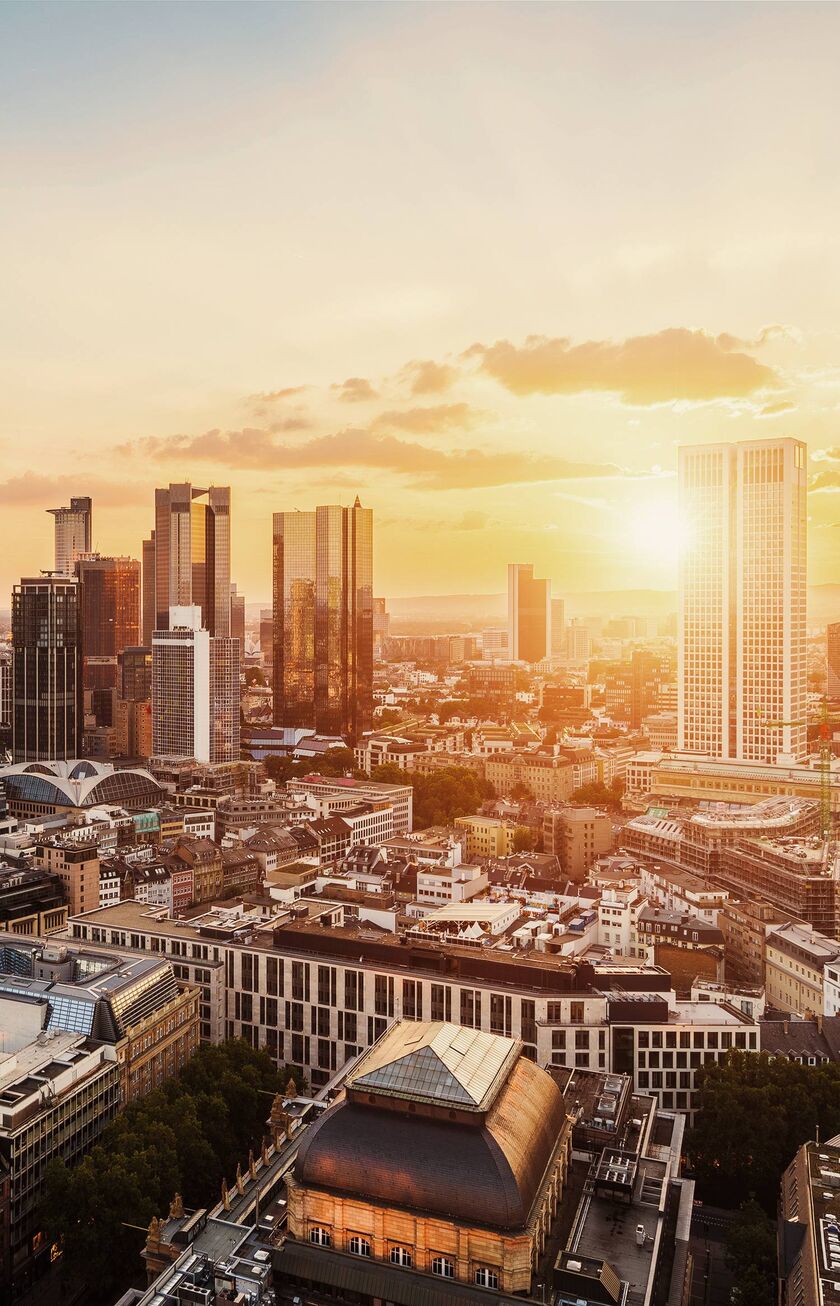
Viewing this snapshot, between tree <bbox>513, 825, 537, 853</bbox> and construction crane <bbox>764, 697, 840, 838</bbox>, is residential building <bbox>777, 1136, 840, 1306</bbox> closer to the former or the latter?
construction crane <bbox>764, 697, 840, 838</bbox>

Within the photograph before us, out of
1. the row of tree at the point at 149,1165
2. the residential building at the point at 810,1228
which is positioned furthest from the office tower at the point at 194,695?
the residential building at the point at 810,1228

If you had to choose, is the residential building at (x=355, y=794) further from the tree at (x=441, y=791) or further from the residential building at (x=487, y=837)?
the residential building at (x=487, y=837)

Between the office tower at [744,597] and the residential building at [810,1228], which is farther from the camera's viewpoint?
the office tower at [744,597]

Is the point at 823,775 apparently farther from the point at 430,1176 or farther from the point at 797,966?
the point at 430,1176

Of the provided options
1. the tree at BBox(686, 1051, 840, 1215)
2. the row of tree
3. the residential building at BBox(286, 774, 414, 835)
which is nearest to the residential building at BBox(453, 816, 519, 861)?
the residential building at BBox(286, 774, 414, 835)

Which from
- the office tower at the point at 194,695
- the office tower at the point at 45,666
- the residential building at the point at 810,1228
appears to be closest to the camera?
the residential building at the point at 810,1228

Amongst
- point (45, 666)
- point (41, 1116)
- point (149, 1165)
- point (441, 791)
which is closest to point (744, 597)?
point (441, 791)

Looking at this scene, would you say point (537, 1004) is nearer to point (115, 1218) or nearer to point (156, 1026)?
point (156, 1026)

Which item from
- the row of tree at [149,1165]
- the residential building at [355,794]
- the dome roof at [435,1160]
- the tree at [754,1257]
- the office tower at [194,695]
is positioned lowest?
the tree at [754,1257]
